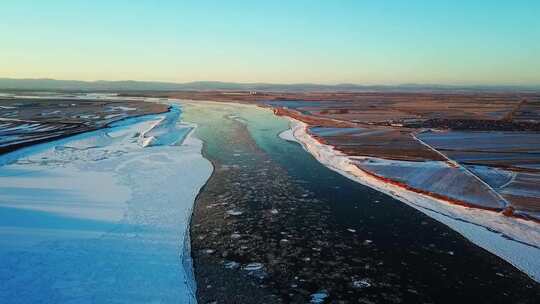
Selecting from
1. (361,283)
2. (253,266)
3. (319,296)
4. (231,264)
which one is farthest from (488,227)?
(231,264)

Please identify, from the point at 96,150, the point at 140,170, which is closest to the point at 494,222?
the point at 140,170

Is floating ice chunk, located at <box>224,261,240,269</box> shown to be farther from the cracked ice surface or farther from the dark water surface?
the cracked ice surface

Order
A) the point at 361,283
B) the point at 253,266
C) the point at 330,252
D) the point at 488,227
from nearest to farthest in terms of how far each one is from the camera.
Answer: the point at 361,283, the point at 253,266, the point at 330,252, the point at 488,227

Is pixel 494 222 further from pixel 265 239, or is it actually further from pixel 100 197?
pixel 100 197

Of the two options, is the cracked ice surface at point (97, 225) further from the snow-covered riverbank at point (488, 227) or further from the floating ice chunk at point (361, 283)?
the snow-covered riverbank at point (488, 227)

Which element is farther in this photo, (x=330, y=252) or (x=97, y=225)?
(x=97, y=225)

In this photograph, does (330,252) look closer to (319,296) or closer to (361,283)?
(361,283)
